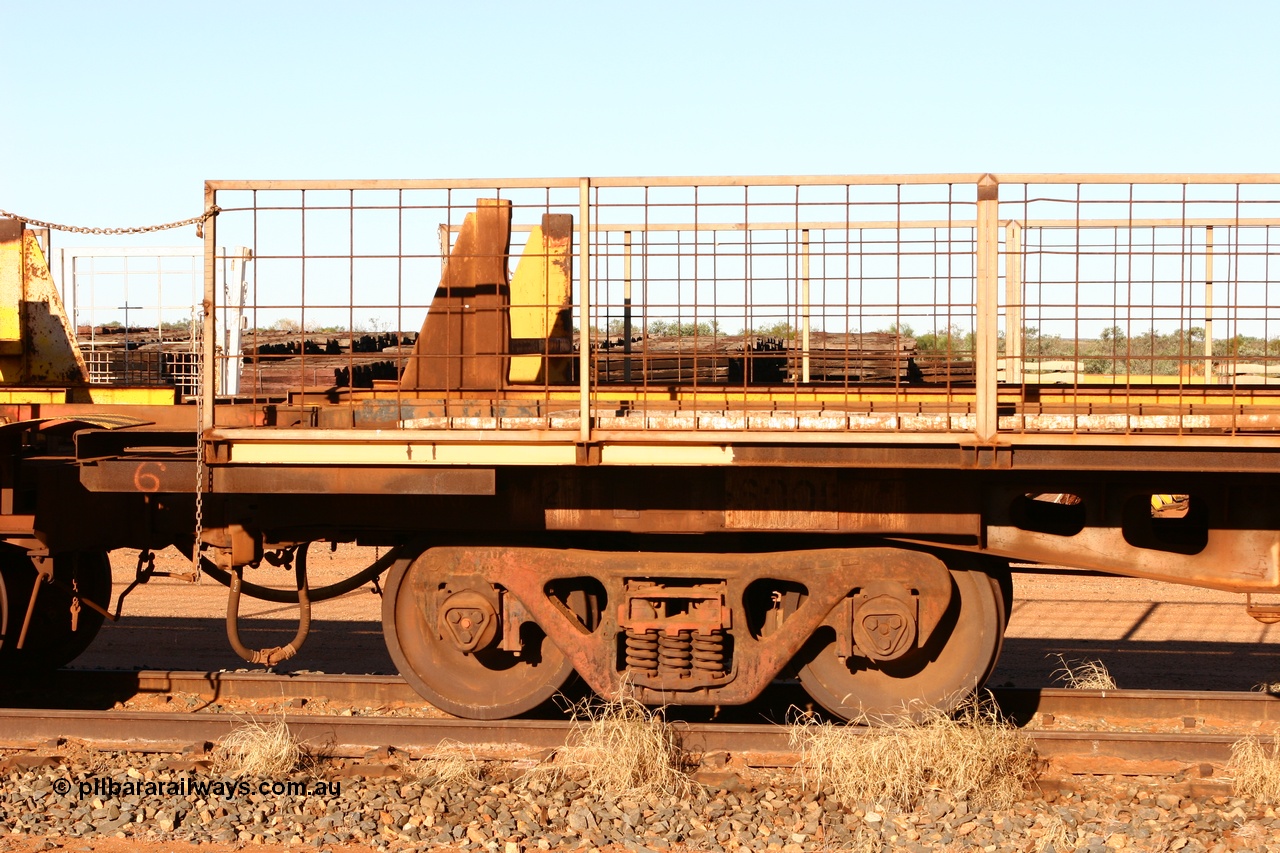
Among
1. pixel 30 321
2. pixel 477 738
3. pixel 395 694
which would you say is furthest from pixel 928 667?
pixel 30 321

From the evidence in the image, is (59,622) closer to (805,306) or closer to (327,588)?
(327,588)

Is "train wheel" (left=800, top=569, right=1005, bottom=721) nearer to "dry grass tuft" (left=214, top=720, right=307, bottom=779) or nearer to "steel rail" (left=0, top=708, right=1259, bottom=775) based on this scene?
"steel rail" (left=0, top=708, right=1259, bottom=775)

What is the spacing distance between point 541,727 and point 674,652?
0.86 metres

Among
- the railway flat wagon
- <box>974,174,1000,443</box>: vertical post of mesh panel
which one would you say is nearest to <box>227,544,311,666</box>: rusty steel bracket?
the railway flat wagon

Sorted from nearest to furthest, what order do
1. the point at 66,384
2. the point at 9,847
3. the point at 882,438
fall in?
the point at 9,847, the point at 882,438, the point at 66,384

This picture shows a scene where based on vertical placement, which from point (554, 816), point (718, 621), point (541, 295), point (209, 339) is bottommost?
point (554, 816)

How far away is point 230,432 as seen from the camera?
599 cm

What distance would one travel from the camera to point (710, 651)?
21.0 ft

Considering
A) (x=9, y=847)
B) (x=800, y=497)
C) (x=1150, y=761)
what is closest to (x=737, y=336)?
(x=800, y=497)

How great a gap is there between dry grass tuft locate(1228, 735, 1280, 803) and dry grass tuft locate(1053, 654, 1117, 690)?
62.9 inches

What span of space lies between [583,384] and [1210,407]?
132 inches

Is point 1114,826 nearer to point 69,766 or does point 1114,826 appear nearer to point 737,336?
point 69,766

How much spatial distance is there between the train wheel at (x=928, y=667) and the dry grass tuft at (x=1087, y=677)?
64.8 inches

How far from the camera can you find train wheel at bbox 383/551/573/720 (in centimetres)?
658
